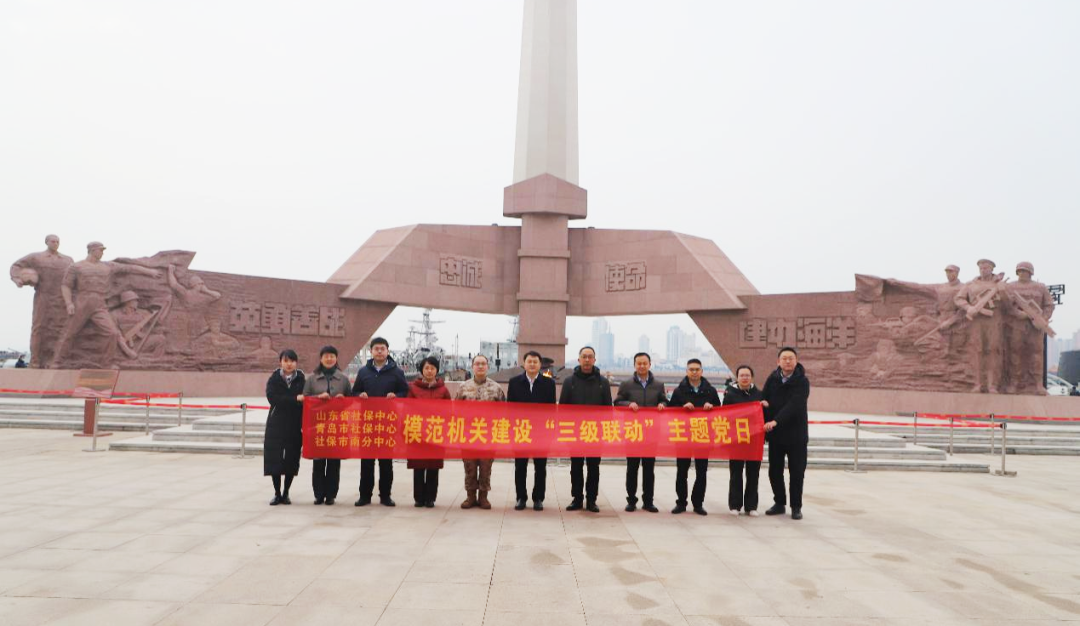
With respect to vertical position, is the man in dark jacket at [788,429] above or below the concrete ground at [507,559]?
above

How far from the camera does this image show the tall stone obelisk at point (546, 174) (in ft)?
58.7

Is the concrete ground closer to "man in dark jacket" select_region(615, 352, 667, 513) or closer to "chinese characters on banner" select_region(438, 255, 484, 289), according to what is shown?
"man in dark jacket" select_region(615, 352, 667, 513)

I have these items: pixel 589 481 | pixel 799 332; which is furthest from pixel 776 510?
pixel 799 332

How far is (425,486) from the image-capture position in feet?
19.0

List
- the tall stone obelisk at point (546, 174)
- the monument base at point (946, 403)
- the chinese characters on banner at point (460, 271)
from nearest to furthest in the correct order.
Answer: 1. the monument base at point (946, 403)
2. the tall stone obelisk at point (546, 174)
3. the chinese characters on banner at point (460, 271)

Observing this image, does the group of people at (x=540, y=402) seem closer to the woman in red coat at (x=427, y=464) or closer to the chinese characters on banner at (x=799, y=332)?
the woman in red coat at (x=427, y=464)

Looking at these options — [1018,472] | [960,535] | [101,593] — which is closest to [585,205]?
[1018,472]

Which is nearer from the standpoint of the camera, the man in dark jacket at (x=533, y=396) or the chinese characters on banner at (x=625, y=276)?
the man in dark jacket at (x=533, y=396)

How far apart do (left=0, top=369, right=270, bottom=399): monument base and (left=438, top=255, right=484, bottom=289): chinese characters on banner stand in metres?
4.99

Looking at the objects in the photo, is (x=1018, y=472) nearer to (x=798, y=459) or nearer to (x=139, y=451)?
(x=798, y=459)

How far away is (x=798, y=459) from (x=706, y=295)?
11.7 metres

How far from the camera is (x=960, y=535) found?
5129 millimetres

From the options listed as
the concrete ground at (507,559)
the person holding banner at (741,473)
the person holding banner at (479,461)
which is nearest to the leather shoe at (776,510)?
the person holding banner at (741,473)

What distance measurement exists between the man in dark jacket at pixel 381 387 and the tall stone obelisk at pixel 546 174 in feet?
38.8
